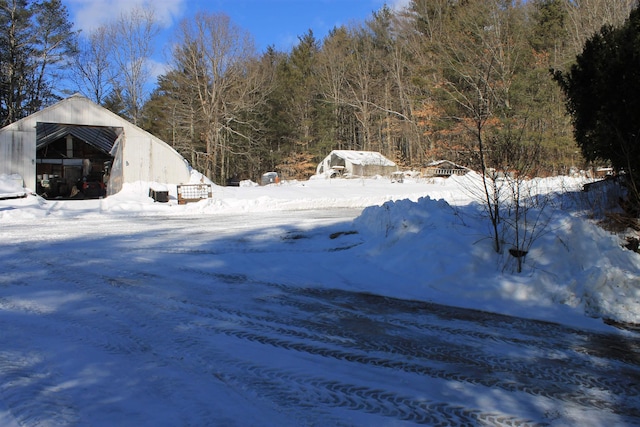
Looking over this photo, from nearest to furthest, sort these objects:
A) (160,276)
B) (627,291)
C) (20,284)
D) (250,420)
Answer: (250,420), (627,291), (20,284), (160,276)

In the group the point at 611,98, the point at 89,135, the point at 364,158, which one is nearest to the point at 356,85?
the point at 364,158

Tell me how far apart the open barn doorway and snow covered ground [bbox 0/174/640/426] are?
70.8ft

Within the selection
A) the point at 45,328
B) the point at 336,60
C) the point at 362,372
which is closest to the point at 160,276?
the point at 45,328

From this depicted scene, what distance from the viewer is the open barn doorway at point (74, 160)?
30750 mm

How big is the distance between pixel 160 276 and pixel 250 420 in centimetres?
461

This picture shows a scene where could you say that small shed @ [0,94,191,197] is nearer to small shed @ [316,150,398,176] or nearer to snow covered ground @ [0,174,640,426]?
snow covered ground @ [0,174,640,426]

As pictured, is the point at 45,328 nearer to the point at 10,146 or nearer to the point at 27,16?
the point at 10,146

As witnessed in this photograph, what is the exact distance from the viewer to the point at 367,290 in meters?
6.71

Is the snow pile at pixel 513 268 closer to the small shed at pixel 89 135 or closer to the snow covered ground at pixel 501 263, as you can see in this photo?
the snow covered ground at pixel 501 263

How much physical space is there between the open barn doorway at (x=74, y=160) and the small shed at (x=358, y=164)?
21.2 metres

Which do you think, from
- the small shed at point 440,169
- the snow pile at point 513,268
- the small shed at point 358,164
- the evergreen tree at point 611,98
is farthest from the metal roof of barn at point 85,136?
the evergreen tree at point 611,98

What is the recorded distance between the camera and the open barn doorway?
3075 cm

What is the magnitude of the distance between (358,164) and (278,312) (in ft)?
138

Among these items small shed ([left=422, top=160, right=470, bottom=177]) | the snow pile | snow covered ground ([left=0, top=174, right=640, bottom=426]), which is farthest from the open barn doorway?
the snow pile
